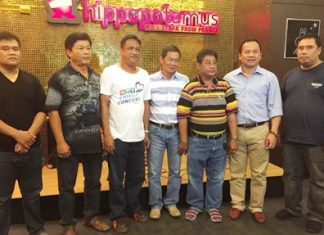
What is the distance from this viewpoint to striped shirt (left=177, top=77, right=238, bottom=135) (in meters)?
2.86

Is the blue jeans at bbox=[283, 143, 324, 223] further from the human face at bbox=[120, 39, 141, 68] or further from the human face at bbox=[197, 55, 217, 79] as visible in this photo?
the human face at bbox=[120, 39, 141, 68]

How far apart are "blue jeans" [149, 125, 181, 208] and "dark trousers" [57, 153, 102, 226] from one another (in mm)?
500

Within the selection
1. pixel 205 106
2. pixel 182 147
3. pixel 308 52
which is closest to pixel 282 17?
pixel 308 52

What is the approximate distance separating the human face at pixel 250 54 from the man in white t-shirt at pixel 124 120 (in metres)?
0.87

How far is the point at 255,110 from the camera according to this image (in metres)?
2.94

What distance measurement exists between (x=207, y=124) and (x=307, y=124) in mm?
852

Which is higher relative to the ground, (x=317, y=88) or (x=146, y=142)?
(x=317, y=88)

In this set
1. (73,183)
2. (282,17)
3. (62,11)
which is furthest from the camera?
(62,11)

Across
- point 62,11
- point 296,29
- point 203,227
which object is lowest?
point 203,227

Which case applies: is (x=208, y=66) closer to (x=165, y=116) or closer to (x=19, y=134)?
(x=165, y=116)

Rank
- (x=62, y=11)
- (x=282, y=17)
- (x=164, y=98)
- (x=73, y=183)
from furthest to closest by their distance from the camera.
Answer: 1. (x=62, y=11)
2. (x=282, y=17)
3. (x=164, y=98)
4. (x=73, y=183)

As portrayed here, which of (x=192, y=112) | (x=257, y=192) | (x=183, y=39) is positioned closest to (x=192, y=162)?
(x=192, y=112)

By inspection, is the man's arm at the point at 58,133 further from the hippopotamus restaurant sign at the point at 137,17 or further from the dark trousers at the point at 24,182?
the hippopotamus restaurant sign at the point at 137,17

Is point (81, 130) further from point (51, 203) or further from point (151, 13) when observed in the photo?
point (151, 13)
